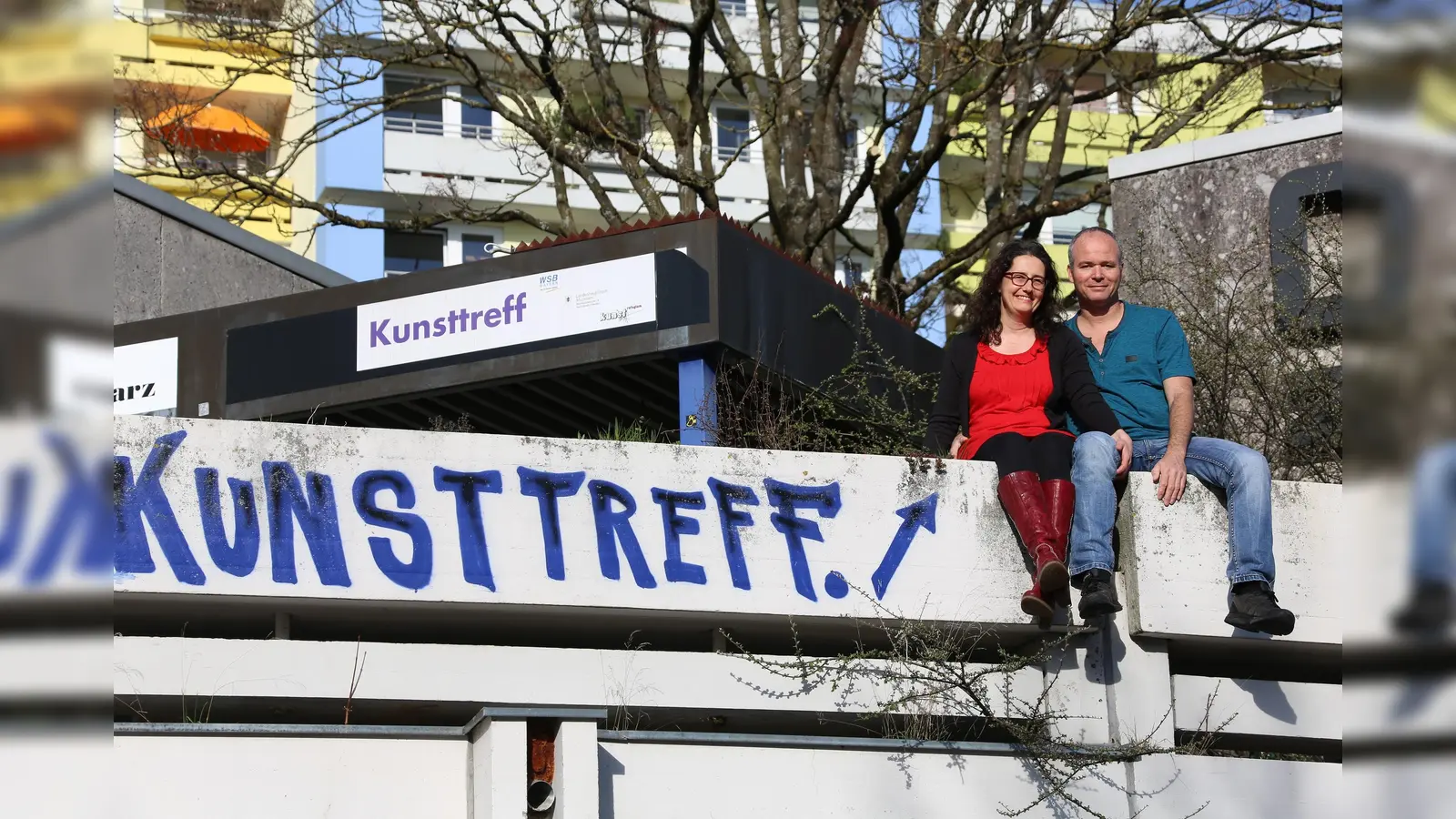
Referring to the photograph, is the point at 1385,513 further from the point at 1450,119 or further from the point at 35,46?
the point at 35,46

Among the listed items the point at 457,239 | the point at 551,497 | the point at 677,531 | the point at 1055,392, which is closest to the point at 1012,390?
the point at 1055,392

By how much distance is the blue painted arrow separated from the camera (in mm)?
7336

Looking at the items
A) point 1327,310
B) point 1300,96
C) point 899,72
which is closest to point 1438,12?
point 1327,310

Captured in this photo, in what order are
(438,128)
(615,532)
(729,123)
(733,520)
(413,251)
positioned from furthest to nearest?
(729,123)
(438,128)
(413,251)
(733,520)
(615,532)

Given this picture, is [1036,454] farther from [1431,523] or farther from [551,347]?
[1431,523]

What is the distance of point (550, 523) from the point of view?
7102 mm

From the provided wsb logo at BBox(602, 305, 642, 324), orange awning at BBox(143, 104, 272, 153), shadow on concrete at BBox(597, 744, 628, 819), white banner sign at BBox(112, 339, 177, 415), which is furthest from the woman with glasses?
orange awning at BBox(143, 104, 272, 153)

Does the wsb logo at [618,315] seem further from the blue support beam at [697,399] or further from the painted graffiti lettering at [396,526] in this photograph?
the painted graffiti lettering at [396,526]

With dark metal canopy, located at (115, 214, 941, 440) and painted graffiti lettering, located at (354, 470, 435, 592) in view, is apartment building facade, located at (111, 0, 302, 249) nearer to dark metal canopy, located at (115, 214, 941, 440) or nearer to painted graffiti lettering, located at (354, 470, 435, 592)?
dark metal canopy, located at (115, 214, 941, 440)

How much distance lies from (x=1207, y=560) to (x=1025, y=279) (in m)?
1.43

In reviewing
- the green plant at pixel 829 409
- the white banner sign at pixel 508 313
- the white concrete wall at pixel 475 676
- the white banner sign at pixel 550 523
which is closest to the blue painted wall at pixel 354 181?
the white banner sign at pixel 508 313

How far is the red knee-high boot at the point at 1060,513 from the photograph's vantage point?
6.80m

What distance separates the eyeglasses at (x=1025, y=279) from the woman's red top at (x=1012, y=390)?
0.23 meters

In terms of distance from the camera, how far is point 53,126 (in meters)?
1.32
